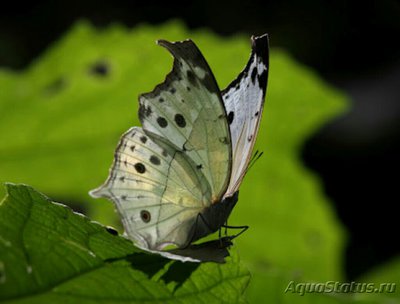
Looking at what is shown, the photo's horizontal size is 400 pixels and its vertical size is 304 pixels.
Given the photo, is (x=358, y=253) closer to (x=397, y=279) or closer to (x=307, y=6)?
(x=397, y=279)

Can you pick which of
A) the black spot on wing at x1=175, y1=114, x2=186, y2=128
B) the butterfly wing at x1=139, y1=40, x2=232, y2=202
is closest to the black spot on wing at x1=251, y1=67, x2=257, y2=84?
the butterfly wing at x1=139, y1=40, x2=232, y2=202

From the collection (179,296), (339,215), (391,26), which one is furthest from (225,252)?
(391,26)

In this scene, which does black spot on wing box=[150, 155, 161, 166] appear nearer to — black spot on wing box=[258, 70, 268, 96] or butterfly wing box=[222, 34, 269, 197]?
butterfly wing box=[222, 34, 269, 197]

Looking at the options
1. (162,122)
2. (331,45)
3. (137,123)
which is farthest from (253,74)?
(331,45)

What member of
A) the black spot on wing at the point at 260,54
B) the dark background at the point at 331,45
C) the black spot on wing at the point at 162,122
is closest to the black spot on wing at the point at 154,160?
the black spot on wing at the point at 162,122

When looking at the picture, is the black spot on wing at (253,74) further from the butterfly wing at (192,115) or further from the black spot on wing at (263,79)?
the butterfly wing at (192,115)

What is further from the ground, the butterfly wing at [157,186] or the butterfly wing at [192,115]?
the butterfly wing at [192,115]

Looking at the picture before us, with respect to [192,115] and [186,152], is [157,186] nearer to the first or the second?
[186,152]
